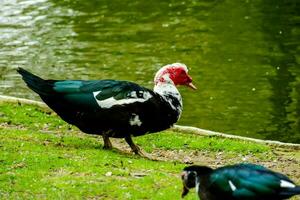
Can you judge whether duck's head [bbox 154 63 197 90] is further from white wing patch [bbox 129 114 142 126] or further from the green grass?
the green grass

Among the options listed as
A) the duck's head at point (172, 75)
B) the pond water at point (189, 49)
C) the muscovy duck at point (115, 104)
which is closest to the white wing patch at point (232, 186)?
the muscovy duck at point (115, 104)

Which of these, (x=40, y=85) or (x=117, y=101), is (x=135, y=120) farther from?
(x=40, y=85)

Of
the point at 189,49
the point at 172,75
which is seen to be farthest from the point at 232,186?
the point at 189,49

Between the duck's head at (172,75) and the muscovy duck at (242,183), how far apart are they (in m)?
5.02

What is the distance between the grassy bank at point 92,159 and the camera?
39.9ft

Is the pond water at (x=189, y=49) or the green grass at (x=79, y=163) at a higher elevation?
the green grass at (x=79, y=163)

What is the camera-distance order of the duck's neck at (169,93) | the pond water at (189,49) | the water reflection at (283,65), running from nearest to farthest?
the duck's neck at (169,93), the water reflection at (283,65), the pond water at (189,49)

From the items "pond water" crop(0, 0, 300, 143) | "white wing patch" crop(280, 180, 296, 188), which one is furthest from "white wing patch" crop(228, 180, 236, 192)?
A: "pond water" crop(0, 0, 300, 143)

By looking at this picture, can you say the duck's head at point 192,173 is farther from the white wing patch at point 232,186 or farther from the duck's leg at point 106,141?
the duck's leg at point 106,141

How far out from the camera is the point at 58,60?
102 feet

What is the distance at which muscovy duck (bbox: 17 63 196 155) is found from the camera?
47.2ft

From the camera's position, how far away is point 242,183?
31.0 feet

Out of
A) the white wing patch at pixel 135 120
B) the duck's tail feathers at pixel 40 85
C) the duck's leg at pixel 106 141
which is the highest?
the duck's tail feathers at pixel 40 85

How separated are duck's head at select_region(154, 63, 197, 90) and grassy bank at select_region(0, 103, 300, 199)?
57.5 inches
